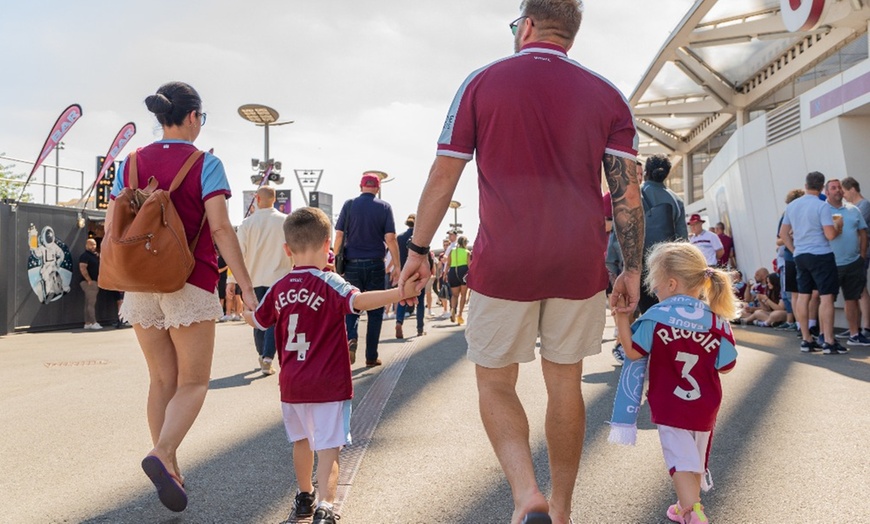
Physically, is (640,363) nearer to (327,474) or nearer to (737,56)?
(327,474)

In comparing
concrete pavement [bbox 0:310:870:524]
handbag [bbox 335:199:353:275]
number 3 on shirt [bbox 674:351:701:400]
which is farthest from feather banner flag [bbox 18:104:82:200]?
number 3 on shirt [bbox 674:351:701:400]

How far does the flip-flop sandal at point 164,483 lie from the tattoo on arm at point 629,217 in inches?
81.7

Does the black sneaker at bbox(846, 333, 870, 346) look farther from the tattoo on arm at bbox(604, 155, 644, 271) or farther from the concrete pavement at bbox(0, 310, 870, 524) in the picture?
the tattoo on arm at bbox(604, 155, 644, 271)

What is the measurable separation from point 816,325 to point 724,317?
23.2 ft

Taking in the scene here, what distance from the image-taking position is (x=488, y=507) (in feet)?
10.7

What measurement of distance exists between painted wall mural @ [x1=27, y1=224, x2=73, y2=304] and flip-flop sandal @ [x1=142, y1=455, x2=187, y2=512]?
497 inches

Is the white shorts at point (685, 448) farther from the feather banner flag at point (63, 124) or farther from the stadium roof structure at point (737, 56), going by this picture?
the feather banner flag at point (63, 124)

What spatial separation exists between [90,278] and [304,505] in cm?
1321

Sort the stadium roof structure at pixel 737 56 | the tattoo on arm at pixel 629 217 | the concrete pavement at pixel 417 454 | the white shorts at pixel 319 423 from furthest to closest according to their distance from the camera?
the stadium roof structure at pixel 737 56, the concrete pavement at pixel 417 454, the white shorts at pixel 319 423, the tattoo on arm at pixel 629 217

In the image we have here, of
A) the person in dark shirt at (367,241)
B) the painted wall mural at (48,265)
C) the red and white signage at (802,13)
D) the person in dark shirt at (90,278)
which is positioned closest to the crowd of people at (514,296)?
the person in dark shirt at (367,241)

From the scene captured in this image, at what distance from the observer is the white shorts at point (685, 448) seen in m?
2.99

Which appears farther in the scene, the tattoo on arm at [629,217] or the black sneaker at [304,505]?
the black sneaker at [304,505]

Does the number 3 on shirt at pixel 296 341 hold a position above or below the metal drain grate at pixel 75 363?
above

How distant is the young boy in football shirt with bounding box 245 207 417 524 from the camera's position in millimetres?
3133
